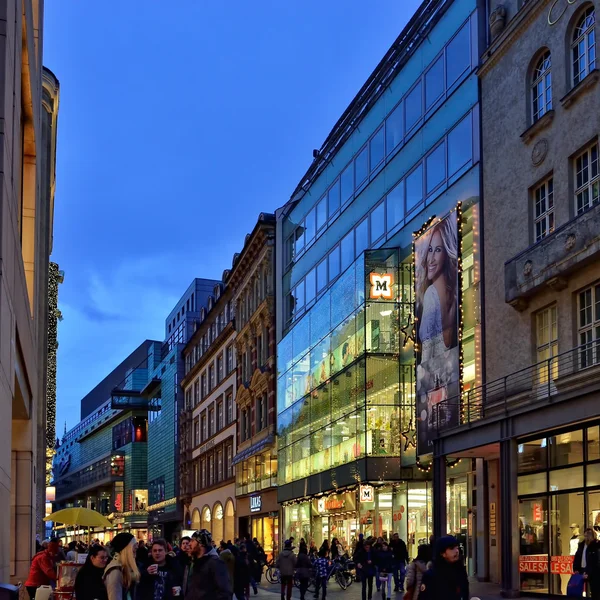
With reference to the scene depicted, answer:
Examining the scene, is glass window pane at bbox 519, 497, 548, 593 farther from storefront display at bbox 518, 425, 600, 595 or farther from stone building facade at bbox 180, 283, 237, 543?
stone building facade at bbox 180, 283, 237, 543

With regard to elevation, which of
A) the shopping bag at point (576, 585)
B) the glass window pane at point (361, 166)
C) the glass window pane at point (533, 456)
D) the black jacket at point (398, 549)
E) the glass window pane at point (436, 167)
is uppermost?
→ the glass window pane at point (361, 166)

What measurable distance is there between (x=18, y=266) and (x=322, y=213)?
33.8 metres

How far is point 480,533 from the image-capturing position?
3155 cm

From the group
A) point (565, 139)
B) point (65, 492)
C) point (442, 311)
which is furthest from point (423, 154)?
point (65, 492)

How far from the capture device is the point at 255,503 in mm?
62375

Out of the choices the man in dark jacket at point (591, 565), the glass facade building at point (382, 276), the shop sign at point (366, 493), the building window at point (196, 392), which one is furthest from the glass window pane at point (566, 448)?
the building window at point (196, 392)

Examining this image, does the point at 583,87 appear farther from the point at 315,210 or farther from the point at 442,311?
the point at 315,210

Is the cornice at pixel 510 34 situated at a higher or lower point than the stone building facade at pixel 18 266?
higher

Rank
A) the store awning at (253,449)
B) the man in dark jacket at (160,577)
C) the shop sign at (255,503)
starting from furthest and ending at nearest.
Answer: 1. the shop sign at (255,503)
2. the store awning at (253,449)
3. the man in dark jacket at (160,577)

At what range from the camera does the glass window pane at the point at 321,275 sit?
49.4 m

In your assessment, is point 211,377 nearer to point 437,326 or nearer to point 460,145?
point 437,326

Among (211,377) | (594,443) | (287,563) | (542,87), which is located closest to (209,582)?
(594,443)

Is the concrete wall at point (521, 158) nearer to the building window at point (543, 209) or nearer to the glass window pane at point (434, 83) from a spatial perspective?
the building window at point (543, 209)

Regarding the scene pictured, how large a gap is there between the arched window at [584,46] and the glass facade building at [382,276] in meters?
5.64
